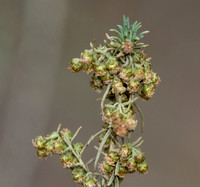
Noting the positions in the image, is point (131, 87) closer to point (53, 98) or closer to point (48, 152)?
point (48, 152)

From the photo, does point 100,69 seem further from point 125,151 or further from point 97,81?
point 125,151

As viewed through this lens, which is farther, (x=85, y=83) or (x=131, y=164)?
(x=85, y=83)

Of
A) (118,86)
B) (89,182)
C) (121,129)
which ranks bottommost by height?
(89,182)

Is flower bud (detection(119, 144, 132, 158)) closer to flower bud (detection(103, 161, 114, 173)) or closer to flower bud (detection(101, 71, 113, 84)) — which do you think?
flower bud (detection(103, 161, 114, 173))

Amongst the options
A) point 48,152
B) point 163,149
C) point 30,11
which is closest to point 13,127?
point 30,11

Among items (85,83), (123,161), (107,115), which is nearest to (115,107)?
(107,115)

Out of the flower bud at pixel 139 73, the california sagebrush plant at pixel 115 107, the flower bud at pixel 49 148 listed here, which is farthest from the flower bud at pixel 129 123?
the flower bud at pixel 49 148

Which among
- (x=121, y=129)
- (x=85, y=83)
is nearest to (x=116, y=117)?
(x=121, y=129)

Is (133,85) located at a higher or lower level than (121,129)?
higher
